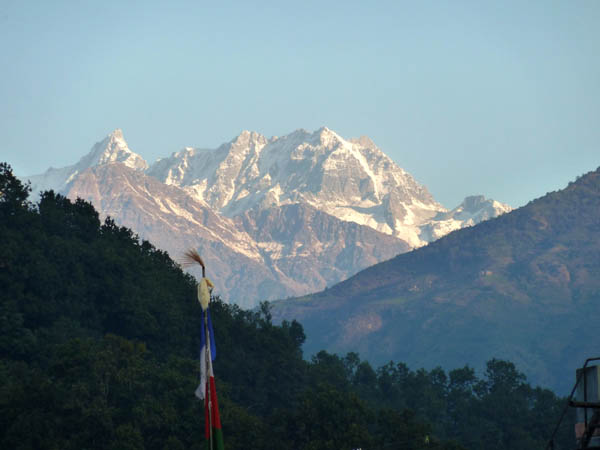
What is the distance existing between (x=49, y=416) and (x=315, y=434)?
91.7 ft

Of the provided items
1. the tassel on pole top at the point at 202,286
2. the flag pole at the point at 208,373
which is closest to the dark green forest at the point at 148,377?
the flag pole at the point at 208,373

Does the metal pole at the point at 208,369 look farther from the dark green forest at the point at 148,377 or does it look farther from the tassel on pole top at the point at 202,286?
the dark green forest at the point at 148,377

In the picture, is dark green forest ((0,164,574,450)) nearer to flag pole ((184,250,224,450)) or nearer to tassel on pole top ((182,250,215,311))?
flag pole ((184,250,224,450))

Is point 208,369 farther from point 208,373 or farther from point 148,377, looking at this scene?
point 148,377

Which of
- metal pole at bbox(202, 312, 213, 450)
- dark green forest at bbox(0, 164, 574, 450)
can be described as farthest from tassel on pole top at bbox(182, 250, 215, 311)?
dark green forest at bbox(0, 164, 574, 450)

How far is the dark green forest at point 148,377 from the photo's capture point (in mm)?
89250

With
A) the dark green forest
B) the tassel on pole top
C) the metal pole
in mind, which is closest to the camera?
the tassel on pole top

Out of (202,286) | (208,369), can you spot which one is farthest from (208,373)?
(202,286)

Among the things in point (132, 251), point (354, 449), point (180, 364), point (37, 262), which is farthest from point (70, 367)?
point (132, 251)

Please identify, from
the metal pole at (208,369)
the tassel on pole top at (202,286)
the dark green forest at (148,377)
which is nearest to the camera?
the tassel on pole top at (202,286)

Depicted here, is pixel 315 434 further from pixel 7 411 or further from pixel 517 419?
pixel 517 419

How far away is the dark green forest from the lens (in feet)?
293

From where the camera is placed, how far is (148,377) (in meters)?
102

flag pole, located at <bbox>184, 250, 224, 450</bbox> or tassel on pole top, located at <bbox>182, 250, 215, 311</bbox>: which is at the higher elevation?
tassel on pole top, located at <bbox>182, 250, 215, 311</bbox>
